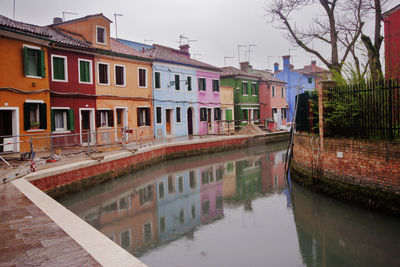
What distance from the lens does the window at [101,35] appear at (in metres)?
20.9

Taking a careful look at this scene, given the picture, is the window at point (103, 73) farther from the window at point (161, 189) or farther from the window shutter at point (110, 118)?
the window at point (161, 189)

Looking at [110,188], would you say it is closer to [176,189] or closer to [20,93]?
[176,189]

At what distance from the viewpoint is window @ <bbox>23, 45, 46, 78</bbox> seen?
15571 mm

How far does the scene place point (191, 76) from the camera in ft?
94.6

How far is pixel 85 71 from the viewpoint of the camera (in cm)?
1958

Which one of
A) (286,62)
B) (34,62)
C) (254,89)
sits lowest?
(34,62)

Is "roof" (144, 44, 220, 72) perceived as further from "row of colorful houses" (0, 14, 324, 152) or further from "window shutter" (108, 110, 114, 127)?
"window shutter" (108, 110, 114, 127)

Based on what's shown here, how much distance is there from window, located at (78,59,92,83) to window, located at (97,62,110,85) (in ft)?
2.20

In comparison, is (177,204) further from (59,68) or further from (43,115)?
(59,68)

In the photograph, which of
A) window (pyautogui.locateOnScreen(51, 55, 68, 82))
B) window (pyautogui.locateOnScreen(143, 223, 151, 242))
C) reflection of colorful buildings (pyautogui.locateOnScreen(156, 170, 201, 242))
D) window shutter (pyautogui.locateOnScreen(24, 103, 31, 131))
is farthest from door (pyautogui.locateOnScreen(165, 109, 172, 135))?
window (pyautogui.locateOnScreen(143, 223, 151, 242))

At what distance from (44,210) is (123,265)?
2.90m

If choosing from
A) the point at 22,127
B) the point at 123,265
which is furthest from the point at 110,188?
the point at 123,265

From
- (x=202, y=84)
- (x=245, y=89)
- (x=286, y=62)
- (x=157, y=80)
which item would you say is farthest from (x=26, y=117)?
(x=286, y=62)

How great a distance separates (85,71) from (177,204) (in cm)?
1145
